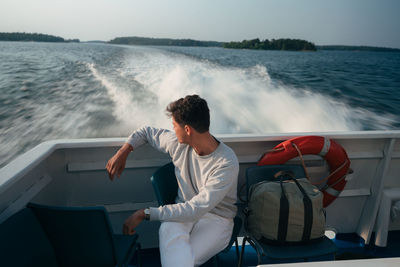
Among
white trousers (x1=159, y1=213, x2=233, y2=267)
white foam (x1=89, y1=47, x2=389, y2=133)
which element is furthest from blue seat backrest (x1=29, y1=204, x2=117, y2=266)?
white foam (x1=89, y1=47, x2=389, y2=133)

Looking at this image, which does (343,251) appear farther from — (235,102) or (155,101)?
(155,101)

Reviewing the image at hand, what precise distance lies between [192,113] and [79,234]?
595 millimetres

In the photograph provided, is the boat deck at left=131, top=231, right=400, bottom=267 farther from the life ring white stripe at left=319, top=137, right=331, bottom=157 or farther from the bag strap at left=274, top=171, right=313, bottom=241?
the life ring white stripe at left=319, top=137, right=331, bottom=157

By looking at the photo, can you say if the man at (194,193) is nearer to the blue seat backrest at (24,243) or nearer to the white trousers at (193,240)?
the white trousers at (193,240)

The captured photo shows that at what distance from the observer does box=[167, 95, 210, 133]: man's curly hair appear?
1.15 meters

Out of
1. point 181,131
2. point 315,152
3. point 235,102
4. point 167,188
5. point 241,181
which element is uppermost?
point 181,131

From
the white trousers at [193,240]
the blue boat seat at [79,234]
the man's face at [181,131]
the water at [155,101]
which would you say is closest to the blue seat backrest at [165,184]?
the white trousers at [193,240]

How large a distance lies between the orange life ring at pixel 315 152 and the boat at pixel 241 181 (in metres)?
0.09

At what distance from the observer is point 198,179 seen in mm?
1276

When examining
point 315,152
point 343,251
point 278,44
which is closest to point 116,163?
point 315,152

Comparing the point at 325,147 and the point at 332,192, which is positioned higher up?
the point at 325,147

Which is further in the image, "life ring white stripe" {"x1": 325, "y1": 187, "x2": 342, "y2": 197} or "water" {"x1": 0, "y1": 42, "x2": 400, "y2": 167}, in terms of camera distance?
"water" {"x1": 0, "y1": 42, "x2": 400, "y2": 167}

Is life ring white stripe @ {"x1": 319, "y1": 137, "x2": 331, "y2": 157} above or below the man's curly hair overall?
below

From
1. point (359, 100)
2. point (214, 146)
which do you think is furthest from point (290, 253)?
point (359, 100)
